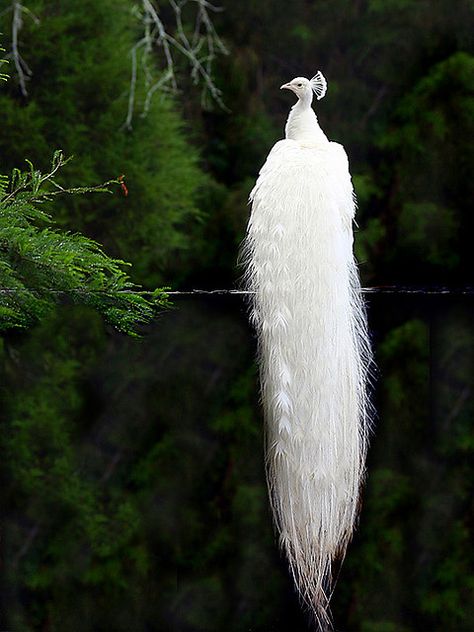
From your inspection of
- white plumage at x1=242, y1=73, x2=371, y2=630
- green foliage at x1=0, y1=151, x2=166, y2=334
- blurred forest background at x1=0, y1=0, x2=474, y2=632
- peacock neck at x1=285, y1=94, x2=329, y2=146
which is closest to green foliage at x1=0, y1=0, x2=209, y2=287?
blurred forest background at x1=0, y1=0, x2=474, y2=632

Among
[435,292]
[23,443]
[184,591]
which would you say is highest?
[435,292]

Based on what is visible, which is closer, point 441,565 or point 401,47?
point 441,565

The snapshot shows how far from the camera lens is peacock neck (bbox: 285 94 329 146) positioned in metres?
1.29

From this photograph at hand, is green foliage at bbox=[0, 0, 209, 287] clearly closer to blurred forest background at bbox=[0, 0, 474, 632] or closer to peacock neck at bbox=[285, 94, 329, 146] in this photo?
blurred forest background at bbox=[0, 0, 474, 632]

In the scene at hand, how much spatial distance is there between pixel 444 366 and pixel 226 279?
1.32m

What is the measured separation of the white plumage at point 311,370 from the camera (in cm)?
102

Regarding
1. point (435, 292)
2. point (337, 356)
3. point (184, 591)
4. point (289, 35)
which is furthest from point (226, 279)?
point (337, 356)

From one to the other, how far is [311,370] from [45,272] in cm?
34

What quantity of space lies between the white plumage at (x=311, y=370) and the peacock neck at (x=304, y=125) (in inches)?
7.3

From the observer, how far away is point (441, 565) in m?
1.42

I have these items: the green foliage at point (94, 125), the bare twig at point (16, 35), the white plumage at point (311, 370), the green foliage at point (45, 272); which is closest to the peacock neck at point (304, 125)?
the white plumage at point (311, 370)

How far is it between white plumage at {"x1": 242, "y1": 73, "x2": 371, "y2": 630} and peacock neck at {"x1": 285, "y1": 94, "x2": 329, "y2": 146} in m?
0.18

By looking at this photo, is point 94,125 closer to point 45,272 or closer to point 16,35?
point 16,35

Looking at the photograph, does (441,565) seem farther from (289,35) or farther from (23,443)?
(289,35)
